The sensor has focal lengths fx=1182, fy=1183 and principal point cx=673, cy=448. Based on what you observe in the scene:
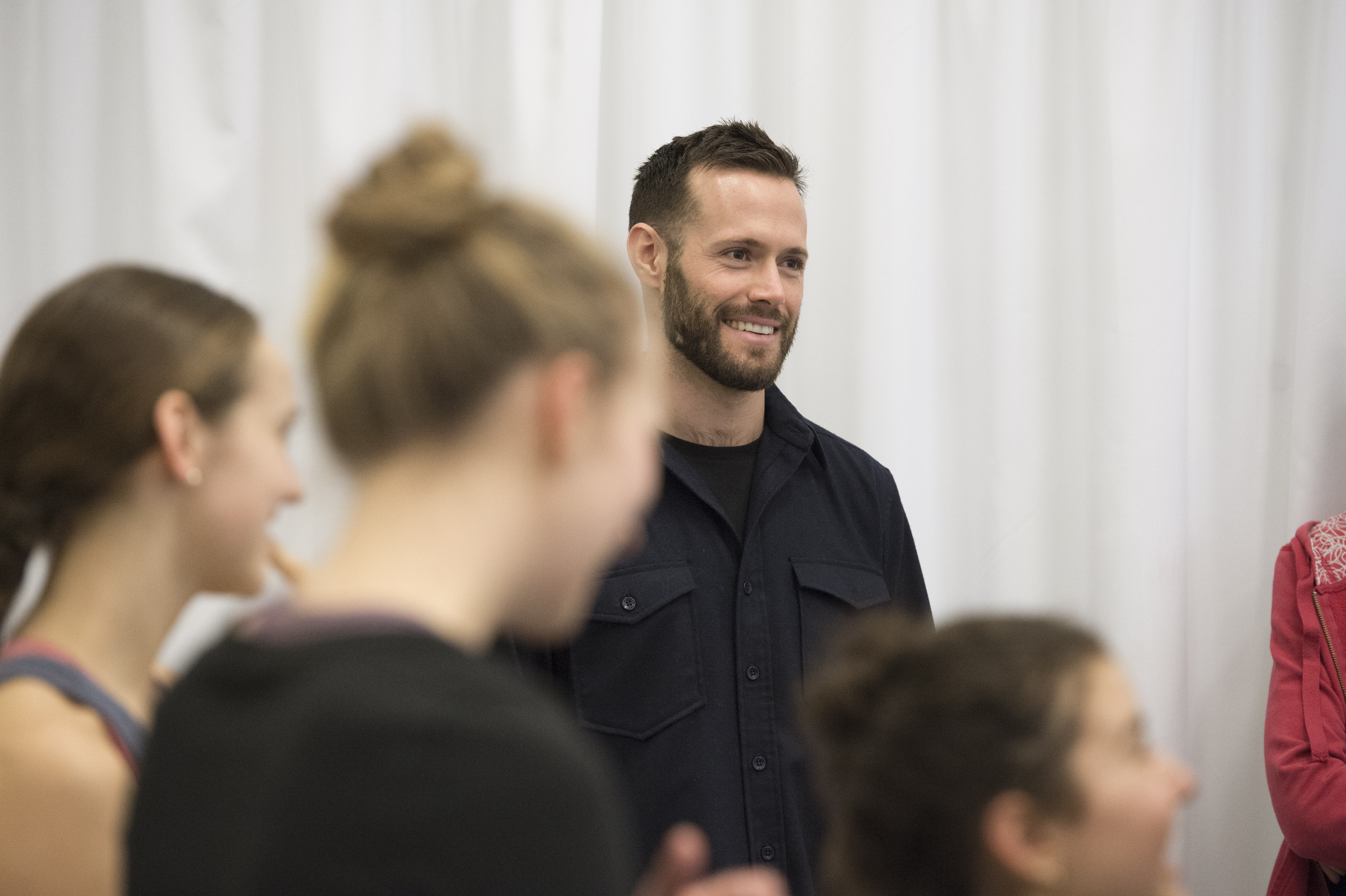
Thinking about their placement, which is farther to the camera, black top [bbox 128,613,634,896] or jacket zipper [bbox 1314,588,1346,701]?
jacket zipper [bbox 1314,588,1346,701]

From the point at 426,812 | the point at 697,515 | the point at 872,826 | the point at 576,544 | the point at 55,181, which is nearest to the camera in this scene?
the point at 426,812

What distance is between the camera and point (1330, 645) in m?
2.09

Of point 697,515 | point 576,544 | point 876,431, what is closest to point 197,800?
point 576,544

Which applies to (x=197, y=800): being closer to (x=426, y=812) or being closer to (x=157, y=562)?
(x=426, y=812)

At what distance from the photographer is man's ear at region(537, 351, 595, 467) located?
28.8 inches

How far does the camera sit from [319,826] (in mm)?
612

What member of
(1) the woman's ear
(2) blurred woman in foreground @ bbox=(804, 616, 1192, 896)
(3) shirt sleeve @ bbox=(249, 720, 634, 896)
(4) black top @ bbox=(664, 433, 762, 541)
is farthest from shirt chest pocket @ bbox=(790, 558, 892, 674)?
(3) shirt sleeve @ bbox=(249, 720, 634, 896)

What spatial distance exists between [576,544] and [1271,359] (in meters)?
2.22

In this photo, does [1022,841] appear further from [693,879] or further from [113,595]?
[113,595]

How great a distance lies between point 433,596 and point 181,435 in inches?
21.5

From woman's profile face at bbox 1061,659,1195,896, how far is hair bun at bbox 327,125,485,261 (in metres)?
0.72

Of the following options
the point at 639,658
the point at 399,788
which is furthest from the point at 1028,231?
the point at 399,788

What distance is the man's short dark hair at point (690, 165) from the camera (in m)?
2.06

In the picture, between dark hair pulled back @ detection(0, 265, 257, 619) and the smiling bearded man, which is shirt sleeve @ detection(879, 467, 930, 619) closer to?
the smiling bearded man
